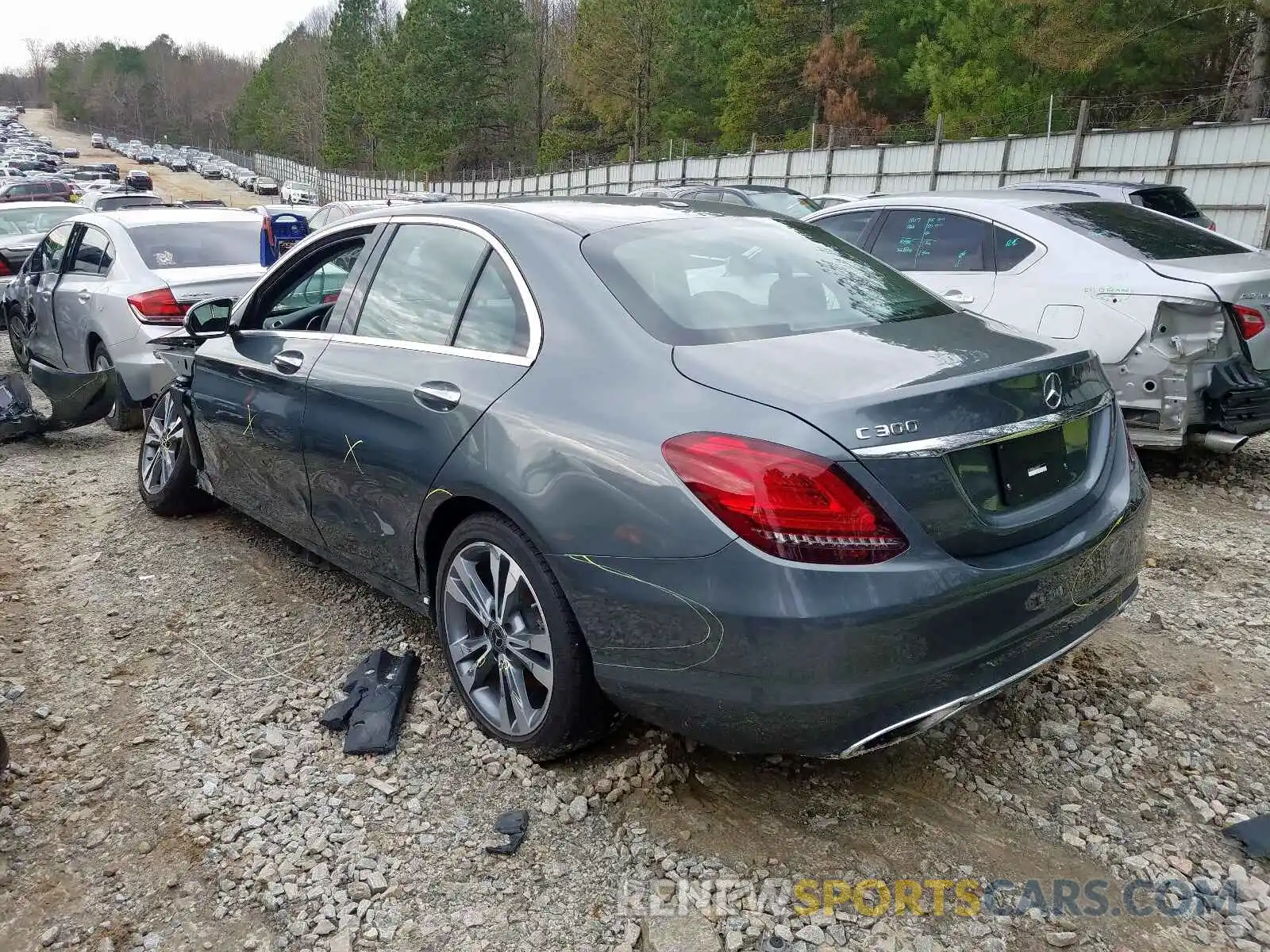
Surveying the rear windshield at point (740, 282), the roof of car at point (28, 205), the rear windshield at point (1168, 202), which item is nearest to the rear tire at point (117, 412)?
the rear windshield at point (740, 282)

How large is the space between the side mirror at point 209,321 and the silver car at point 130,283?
7.41ft

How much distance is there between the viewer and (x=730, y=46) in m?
44.8

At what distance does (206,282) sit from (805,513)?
6.05 m

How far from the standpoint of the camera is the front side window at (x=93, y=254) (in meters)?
7.42

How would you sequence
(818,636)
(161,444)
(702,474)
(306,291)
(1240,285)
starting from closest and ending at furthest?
1. (818,636)
2. (702,474)
3. (306,291)
4. (1240,285)
5. (161,444)

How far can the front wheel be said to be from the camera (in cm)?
272

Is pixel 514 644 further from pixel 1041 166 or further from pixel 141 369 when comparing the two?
pixel 1041 166

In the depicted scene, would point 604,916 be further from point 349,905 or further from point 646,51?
point 646,51

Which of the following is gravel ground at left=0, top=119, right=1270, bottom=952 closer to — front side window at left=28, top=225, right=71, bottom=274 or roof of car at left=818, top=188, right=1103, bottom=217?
roof of car at left=818, top=188, right=1103, bottom=217

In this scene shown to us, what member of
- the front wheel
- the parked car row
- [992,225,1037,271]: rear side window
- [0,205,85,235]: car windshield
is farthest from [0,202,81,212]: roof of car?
the front wheel

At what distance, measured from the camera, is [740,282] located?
3.09 m

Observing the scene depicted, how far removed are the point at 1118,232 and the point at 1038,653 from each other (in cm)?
408

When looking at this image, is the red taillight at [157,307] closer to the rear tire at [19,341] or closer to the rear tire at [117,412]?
the rear tire at [117,412]

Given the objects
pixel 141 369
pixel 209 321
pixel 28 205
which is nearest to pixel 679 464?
pixel 209 321
